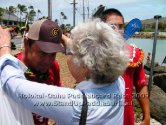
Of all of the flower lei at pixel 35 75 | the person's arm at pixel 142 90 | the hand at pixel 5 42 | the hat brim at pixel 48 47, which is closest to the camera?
the hand at pixel 5 42

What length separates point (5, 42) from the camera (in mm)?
1751

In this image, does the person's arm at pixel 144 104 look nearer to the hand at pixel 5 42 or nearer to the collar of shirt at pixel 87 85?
the collar of shirt at pixel 87 85

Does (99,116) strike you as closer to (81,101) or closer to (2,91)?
(81,101)

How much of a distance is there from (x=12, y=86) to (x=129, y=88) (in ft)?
5.05

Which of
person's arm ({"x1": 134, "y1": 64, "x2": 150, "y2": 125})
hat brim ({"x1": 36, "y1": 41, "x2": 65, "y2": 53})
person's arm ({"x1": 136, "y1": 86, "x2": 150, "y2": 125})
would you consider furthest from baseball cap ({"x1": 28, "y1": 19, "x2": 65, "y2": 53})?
person's arm ({"x1": 136, "y1": 86, "x2": 150, "y2": 125})

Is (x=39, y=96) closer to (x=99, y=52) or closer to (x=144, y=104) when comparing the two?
(x=99, y=52)

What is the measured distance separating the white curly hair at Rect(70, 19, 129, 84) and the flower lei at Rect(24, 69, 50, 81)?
56 cm

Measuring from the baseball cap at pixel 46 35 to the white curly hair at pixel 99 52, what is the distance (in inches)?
14.3

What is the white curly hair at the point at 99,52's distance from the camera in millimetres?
1700

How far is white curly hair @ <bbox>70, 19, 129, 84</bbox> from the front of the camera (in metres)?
1.70

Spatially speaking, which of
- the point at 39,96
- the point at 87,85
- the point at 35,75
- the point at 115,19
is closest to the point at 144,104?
the point at 115,19

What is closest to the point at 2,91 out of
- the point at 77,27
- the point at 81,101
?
the point at 81,101

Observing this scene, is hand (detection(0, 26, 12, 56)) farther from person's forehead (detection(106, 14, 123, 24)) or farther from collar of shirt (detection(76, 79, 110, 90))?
person's forehead (detection(106, 14, 123, 24))

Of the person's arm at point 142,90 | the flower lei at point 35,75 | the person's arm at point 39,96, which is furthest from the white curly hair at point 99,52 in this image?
the person's arm at point 142,90
